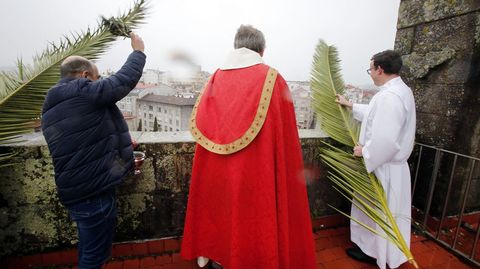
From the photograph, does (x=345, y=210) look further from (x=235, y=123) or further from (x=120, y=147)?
(x=120, y=147)

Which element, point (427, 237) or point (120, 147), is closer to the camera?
point (120, 147)

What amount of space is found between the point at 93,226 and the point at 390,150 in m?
2.54

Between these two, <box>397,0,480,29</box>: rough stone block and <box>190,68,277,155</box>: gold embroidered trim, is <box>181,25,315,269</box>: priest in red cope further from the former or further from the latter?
<box>397,0,480,29</box>: rough stone block

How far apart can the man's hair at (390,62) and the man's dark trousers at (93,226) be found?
276 cm

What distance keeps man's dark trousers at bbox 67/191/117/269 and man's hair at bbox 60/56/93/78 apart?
0.91 meters

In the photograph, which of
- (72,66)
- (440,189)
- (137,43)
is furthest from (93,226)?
(440,189)

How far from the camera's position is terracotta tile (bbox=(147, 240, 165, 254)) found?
273 centimetres

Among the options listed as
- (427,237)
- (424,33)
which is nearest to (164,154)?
(427,237)

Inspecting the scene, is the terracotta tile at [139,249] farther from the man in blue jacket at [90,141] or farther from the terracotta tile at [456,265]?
the terracotta tile at [456,265]

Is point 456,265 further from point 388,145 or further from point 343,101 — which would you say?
point 343,101

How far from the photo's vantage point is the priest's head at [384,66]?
2582 millimetres

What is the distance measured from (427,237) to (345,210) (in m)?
0.95

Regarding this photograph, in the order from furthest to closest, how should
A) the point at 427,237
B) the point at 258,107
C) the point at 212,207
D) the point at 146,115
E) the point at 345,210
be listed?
the point at 146,115 < the point at 345,210 < the point at 427,237 < the point at 212,207 < the point at 258,107

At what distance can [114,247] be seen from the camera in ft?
8.73
